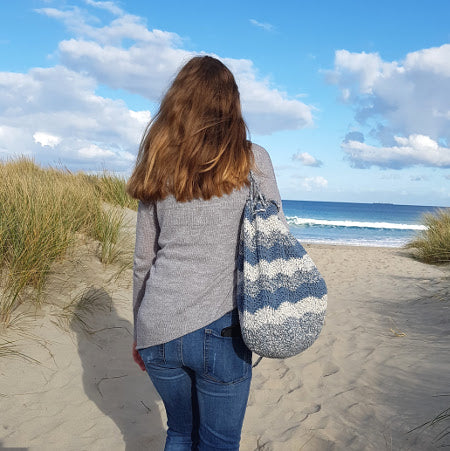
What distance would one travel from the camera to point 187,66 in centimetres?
144

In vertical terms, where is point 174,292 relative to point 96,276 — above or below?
above

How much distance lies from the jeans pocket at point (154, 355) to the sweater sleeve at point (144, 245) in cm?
13

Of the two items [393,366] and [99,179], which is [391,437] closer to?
[393,366]

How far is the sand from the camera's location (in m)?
2.72

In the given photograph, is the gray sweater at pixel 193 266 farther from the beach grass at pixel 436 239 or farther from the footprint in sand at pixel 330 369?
the beach grass at pixel 436 239

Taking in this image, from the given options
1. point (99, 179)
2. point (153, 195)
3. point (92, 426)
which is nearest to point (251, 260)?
point (153, 195)

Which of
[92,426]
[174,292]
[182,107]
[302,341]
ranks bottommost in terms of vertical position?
[92,426]

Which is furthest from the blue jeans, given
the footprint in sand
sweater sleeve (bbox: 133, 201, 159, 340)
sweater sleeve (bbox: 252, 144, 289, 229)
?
the footprint in sand

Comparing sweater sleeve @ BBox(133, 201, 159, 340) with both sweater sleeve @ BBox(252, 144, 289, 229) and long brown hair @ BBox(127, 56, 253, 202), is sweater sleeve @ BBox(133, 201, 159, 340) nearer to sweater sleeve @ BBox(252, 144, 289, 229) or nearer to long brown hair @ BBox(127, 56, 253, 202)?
long brown hair @ BBox(127, 56, 253, 202)

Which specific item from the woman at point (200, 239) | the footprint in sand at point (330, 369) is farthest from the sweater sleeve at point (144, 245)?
the footprint in sand at point (330, 369)

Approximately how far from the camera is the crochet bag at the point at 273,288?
50.4 inches

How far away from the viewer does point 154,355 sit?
4.55 ft

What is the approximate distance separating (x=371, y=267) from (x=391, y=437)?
23.6ft

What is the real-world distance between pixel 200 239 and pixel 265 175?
0.29m
